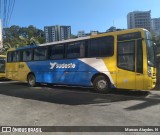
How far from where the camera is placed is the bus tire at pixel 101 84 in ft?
47.9

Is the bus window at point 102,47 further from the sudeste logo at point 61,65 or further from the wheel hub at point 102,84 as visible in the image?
the sudeste logo at point 61,65

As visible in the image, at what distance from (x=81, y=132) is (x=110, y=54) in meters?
7.66

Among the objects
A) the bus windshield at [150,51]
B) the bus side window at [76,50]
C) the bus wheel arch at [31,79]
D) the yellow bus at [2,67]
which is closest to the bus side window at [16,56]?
the bus wheel arch at [31,79]

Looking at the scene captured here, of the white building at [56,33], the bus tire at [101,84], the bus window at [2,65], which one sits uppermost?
the white building at [56,33]

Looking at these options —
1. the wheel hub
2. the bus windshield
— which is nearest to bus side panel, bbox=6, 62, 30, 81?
the wheel hub

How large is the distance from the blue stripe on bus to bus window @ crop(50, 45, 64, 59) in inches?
11.8

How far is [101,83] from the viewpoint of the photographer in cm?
1481

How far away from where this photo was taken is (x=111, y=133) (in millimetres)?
7031

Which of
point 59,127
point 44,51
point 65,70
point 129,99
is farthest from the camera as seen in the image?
point 44,51

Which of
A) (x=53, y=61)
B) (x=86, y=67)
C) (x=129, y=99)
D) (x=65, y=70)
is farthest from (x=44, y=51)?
(x=129, y=99)

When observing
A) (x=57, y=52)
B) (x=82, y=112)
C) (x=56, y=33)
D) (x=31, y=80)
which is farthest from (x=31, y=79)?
(x=56, y=33)

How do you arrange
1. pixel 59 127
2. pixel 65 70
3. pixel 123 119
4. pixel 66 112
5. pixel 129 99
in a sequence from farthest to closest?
pixel 65 70 < pixel 129 99 < pixel 66 112 < pixel 123 119 < pixel 59 127

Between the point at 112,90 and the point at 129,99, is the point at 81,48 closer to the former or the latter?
the point at 112,90

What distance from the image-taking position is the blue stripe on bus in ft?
51.5
